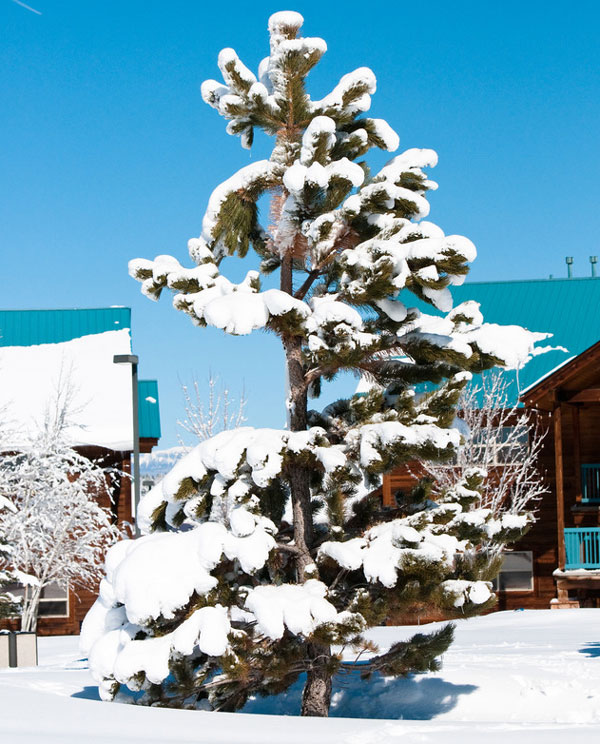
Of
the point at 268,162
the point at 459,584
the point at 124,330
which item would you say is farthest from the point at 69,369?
the point at 459,584

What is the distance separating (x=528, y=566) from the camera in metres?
26.8

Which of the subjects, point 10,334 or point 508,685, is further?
point 10,334

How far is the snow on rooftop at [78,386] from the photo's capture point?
26359 mm

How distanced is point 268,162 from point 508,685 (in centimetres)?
671

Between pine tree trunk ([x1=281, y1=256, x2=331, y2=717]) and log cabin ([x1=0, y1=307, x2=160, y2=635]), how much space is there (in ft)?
47.8

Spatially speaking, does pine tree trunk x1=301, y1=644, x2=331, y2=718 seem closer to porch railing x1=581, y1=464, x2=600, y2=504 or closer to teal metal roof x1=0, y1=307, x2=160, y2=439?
porch railing x1=581, y1=464, x2=600, y2=504

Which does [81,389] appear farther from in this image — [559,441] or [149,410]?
[559,441]

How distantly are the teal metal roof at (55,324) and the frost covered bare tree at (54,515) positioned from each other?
344 centimetres

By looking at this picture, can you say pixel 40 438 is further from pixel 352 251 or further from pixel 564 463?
pixel 352 251

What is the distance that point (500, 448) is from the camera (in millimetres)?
25234

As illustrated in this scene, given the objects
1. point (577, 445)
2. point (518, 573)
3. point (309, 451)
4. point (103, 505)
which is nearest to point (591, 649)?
point (309, 451)

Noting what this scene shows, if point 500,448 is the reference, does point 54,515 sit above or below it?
below

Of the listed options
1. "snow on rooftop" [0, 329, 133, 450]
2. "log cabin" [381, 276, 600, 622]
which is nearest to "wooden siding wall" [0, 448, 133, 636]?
"snow on rooftop" [0, 329, 133, 450]

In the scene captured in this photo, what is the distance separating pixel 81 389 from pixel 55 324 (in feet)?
9.38
